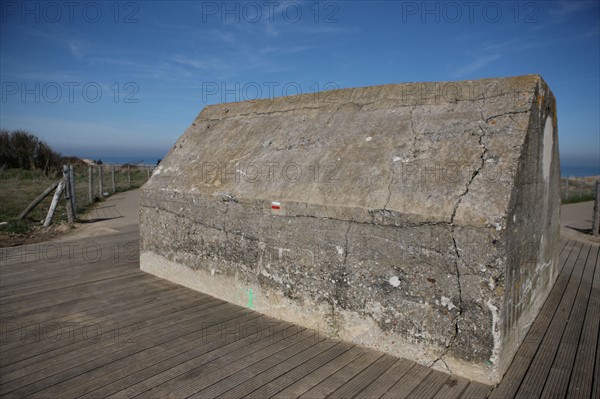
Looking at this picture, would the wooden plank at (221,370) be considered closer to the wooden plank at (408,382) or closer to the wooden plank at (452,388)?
the wooden plank at (408,382)

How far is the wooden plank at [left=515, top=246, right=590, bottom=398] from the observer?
2.86 m

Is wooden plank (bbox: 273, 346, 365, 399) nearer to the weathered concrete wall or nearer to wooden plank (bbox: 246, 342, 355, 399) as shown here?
wooden plank (bbox: 246, 342, 355, 399)

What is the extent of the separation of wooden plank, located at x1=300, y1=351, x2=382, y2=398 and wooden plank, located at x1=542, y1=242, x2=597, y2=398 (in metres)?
1.22

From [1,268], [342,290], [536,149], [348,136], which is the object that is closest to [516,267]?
[536,149]

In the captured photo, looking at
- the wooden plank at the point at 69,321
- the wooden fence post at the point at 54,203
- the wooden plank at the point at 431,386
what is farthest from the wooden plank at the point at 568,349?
the wooden fence post at the point at 54,203

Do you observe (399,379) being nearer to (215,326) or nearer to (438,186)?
(438,186)

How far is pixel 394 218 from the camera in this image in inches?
126

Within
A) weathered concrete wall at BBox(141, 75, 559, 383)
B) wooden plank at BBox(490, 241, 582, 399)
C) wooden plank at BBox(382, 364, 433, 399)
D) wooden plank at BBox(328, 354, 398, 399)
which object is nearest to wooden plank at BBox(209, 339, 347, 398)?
weathered concrete wall at BBox(141, 75, 559, 383)

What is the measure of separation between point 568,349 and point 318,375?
2248 millimetres

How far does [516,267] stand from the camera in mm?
3154

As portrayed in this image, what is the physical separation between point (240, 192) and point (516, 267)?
2.72 metres

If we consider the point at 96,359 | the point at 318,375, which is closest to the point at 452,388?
the point at 318,375

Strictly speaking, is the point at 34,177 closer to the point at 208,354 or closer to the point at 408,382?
the point at 208,354

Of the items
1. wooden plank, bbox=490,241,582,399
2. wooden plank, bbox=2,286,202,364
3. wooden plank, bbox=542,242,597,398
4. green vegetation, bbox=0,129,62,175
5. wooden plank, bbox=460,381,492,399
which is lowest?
wooden plank, bbox=2,286,202,364
